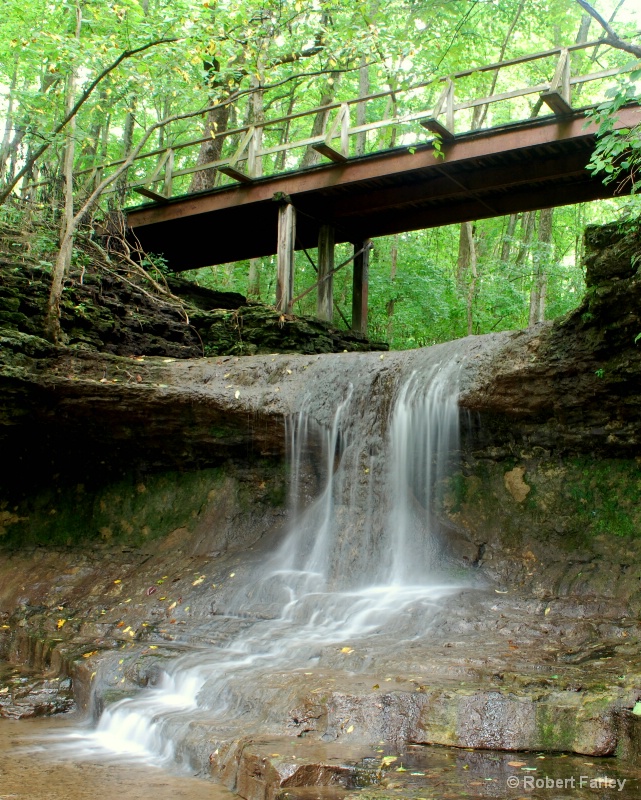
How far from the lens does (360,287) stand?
1514 cm

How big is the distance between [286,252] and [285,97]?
391 inches

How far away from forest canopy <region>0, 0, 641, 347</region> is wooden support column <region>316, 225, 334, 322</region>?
6.86 ft

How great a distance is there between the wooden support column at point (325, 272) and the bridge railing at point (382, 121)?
1569 mm

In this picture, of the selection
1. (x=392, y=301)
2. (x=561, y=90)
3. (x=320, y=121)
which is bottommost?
(x=392, y=301)

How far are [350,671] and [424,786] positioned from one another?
5.21ft

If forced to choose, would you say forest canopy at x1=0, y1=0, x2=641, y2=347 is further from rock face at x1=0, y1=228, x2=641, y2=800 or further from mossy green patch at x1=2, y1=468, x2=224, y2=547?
mossy green patch at x1=2, y1=468, x2=224, y2=547

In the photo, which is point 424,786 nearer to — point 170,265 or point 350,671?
point 350,671

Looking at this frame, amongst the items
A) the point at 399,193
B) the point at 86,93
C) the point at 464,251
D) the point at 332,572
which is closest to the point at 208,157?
the point at 399,193

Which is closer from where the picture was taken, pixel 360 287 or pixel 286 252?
pixel 286 252

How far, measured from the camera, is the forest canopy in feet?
32.3

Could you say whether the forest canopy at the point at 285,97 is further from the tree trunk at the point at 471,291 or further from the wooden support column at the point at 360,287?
the wooden support column at the point at 360,287

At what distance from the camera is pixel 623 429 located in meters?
7.21

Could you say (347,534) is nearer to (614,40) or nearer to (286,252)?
(614,40)

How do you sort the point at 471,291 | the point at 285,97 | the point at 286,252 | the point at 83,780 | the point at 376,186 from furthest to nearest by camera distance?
the point at 285,97
the point at 471,291
the point at 286,252
the point at 376,186
the point at 83,780
